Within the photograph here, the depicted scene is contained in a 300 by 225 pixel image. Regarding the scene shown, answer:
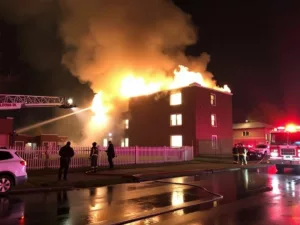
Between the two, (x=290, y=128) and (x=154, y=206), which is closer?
(x=154, y=206)

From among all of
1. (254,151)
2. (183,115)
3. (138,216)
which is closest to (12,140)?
(183,115)

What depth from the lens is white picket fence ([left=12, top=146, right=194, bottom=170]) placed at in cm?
1670

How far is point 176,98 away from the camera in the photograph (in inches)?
1329

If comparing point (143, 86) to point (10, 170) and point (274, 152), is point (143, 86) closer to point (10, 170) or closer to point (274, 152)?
point (274, 152)

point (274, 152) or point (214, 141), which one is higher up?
point (214, 141)

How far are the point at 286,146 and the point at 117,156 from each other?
10153 mm

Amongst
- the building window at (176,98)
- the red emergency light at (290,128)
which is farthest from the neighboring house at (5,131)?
the red emergency light at (290,128)

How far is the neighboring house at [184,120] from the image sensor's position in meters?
31.8

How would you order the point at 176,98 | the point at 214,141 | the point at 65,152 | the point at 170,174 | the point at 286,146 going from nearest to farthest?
1. the point at 65,152
2. the point at 170,174
3. the point at 286,146
4. the point at 214,141
5. the point at 176,98

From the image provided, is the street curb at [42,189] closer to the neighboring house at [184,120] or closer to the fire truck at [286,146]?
the fire truck at [286,146]

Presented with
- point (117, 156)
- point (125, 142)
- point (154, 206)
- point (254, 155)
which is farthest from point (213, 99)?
point (154, 206)

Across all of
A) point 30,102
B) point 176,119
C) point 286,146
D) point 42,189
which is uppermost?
point 30,102

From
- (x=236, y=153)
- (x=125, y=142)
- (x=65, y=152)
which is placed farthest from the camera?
(x=125, y=142)

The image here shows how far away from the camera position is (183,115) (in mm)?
32594
